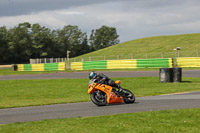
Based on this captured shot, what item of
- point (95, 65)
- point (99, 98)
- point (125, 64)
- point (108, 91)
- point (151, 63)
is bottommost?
point (99, 98)

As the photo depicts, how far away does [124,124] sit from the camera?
7.72 m

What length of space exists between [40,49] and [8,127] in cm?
10172

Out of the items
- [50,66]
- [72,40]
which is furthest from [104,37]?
[50,66]

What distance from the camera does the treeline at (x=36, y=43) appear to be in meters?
101

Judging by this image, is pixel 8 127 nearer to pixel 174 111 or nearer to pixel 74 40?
pixel 174 111

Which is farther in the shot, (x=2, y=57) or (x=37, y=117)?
(x=2, y=57)

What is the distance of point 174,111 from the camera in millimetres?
9305

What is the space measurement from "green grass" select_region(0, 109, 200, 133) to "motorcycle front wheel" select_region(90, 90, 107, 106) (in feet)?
8.42

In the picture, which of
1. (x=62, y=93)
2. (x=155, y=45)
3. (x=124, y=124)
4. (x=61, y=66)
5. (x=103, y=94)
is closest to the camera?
(x=124, y=124)

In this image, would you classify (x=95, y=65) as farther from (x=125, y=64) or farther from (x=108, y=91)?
(x=108, y=91)

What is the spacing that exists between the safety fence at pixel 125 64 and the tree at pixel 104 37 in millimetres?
124898

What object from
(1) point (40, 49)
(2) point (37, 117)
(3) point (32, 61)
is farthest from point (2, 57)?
(2) point (37, 117)

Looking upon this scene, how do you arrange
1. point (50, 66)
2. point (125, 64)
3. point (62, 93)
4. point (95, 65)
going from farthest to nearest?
point (50, 66) < point (95, 65) < point (125, 64) < point (62, 93)

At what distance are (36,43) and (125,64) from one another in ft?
235
